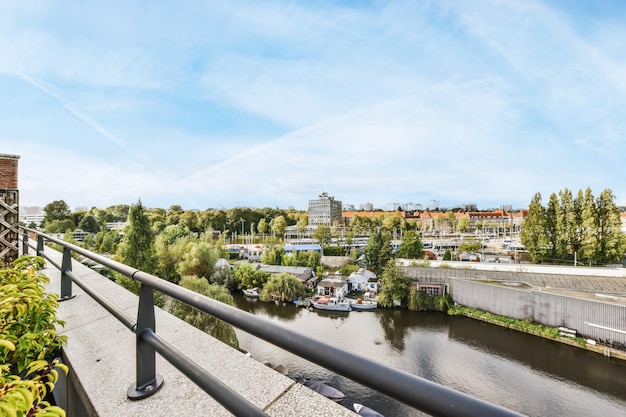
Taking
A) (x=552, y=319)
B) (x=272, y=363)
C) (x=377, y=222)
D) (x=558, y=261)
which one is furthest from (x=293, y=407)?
(x=377, y=222)

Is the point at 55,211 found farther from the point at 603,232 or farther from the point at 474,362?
the point at 603,232

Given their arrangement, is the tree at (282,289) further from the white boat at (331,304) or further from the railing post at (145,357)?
the railing post at (145,357)

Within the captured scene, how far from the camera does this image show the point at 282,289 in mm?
18406

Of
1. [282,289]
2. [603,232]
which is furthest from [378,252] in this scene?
[603,232]

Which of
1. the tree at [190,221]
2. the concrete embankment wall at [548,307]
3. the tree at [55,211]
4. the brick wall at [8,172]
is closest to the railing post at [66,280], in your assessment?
the brick wall at [8,172]

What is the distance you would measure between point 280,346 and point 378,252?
23.7 m

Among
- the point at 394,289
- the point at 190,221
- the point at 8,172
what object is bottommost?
the point at 394,289

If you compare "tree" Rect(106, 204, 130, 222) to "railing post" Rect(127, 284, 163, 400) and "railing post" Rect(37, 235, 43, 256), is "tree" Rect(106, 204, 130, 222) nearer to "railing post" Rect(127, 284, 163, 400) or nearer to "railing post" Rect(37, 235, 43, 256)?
"railing post" Rect(37, 235, 43, 256)

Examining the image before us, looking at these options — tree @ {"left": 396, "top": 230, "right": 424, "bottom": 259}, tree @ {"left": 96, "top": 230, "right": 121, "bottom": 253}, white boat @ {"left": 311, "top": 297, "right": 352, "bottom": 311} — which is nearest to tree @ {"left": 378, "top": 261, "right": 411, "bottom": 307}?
white boat @ {"left": 311, "top": 297, "right": 352, "bottom": 311}

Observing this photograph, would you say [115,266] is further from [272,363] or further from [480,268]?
[480,268]

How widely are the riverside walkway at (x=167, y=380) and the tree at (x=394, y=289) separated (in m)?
17.2

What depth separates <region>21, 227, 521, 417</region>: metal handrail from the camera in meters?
0.34

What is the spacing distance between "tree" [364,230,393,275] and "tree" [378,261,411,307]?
201 inches

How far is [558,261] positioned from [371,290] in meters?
13.8
